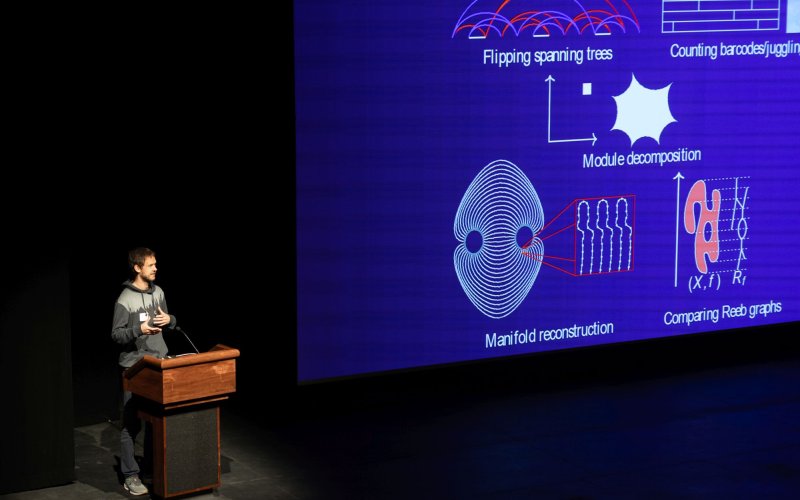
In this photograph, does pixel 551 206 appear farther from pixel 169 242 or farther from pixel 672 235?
pixel 169 242

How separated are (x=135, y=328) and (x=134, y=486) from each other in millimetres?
858

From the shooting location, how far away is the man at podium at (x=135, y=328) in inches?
275

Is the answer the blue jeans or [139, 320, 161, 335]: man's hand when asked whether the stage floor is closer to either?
the blue jeans

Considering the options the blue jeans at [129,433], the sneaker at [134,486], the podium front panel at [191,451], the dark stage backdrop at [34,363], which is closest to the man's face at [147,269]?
the dark stage backdrop at [34,363]

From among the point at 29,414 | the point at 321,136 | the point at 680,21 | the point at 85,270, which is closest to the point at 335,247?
the point at 321,136

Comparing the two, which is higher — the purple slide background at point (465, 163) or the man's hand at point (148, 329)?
the purple slide background at point (465, 163)

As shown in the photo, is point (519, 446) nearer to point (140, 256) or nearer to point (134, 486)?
point (134, 486)

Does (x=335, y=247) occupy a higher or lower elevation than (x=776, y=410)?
higher

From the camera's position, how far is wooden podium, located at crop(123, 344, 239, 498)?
682 cm

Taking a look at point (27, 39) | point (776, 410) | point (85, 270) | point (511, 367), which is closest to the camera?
point (27, 39)

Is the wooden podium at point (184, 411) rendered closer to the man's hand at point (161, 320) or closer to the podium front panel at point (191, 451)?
the podium front panel at point (191, 451)

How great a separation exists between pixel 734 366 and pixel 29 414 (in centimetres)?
530

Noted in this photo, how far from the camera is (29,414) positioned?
7070 millimetres

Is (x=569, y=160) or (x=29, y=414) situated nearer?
(x=29, y=414)
